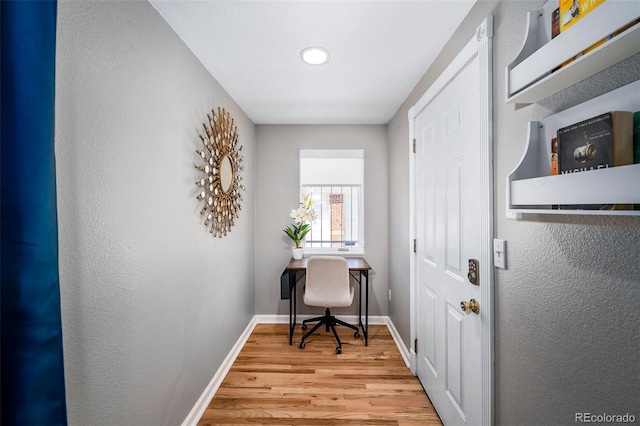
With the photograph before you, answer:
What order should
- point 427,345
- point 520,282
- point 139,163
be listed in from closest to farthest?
point 520,282
point 139,163
point 427,345

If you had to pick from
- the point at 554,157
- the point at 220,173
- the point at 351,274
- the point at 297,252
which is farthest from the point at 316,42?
the point at 351,274

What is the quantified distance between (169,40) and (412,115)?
178cm

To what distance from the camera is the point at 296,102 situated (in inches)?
103

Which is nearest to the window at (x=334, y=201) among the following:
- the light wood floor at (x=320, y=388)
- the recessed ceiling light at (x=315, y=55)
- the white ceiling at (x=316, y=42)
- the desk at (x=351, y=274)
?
the desk at (x=351, y=274)

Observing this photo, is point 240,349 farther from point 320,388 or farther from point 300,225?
point 300,225

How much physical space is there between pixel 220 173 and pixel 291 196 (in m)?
1.28

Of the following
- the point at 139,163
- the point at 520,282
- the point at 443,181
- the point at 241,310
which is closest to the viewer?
the point at 520,282

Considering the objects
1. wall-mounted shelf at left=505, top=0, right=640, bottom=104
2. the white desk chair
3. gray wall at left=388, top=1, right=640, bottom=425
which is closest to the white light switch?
gray wall at left=388, top=1, right=640, bottom=425

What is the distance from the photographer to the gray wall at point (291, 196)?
10.8 ft

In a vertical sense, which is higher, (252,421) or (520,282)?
(520,282)

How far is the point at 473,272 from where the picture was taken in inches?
53.3

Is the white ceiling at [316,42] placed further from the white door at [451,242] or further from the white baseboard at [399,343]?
the white baseboard at [399,343]

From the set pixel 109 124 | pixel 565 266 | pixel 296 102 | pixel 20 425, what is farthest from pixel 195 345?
pixel 296 102

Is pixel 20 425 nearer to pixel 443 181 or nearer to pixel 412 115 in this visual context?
pixel 443 181
